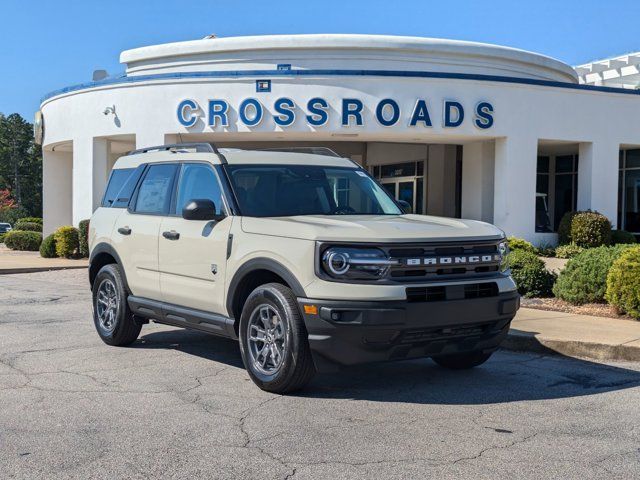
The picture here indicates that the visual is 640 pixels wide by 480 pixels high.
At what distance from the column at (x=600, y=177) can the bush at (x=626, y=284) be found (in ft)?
44.2

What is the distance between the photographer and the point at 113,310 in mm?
8219

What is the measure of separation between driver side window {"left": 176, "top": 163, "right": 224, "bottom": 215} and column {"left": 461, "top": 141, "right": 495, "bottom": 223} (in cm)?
1743

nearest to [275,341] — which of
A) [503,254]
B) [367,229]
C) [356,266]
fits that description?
[356,266]

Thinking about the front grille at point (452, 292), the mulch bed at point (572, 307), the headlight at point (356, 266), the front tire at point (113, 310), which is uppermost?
the headlight at point (356, 266)

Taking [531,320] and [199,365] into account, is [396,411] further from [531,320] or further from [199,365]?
[531,320]

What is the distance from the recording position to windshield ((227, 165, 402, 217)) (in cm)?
683

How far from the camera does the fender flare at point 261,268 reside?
5816 mm

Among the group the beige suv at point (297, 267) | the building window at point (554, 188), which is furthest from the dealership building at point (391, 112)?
the beige suv at point (297, 267)

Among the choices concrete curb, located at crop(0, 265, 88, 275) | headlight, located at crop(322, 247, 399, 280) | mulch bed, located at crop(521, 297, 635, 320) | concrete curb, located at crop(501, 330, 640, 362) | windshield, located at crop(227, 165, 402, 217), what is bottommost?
concrete curb, located at crop(0, 265, 88, 275)

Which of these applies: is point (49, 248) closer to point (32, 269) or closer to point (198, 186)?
point (32, 269)

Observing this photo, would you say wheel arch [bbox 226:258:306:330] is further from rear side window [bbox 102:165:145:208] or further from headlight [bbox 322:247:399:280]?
rear side window [bbox 102:165:145:208]

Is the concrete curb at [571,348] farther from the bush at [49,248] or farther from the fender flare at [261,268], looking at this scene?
the bush at [49,248]

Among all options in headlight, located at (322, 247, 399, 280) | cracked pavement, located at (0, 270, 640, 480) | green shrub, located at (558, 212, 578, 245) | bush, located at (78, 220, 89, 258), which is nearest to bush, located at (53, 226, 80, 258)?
bush, located at (78, 220, 89, 258)

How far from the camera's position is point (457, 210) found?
26.6m
